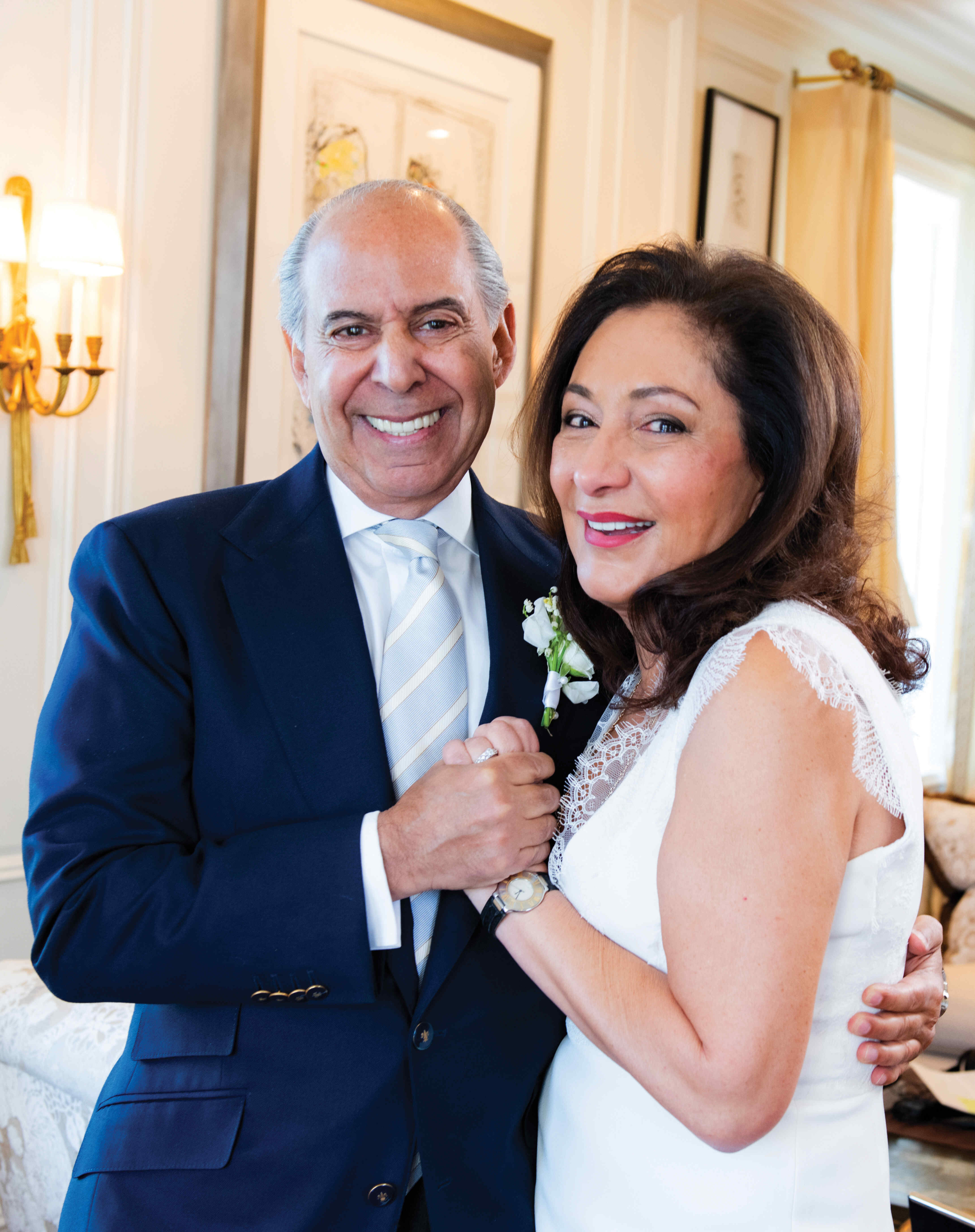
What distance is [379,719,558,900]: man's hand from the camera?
1.38 metres

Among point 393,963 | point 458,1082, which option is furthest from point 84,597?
point 458,1082

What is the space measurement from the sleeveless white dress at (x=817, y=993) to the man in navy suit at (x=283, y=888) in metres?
0.08

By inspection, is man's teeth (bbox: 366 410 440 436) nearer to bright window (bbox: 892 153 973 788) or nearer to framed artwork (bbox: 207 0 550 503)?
framed artwork (bbox: 207 0 550 503)

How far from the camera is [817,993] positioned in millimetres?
1271

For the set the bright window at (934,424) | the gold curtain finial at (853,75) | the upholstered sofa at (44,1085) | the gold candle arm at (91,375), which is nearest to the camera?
the upholstered sofa at (44,1085)

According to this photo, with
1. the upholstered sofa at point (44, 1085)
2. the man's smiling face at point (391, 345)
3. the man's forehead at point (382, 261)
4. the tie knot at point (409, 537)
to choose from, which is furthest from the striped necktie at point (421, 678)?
the upholstered sofa at point (44, 1085)

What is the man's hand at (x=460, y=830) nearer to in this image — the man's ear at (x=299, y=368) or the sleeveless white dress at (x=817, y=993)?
the sleeveless white dress at (x=817, y=993)

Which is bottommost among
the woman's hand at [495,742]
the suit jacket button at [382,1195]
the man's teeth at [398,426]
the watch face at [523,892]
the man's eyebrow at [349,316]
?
the suit jacket button at [382,1195]

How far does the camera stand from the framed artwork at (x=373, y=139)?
321 centimetres

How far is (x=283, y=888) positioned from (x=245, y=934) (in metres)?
0.07

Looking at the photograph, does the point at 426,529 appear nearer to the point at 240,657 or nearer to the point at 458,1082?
the point at 240,657

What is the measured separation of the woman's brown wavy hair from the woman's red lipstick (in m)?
0.07

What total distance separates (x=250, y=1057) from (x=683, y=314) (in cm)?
107

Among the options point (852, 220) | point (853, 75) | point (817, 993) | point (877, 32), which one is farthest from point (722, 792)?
point (877, 32)
